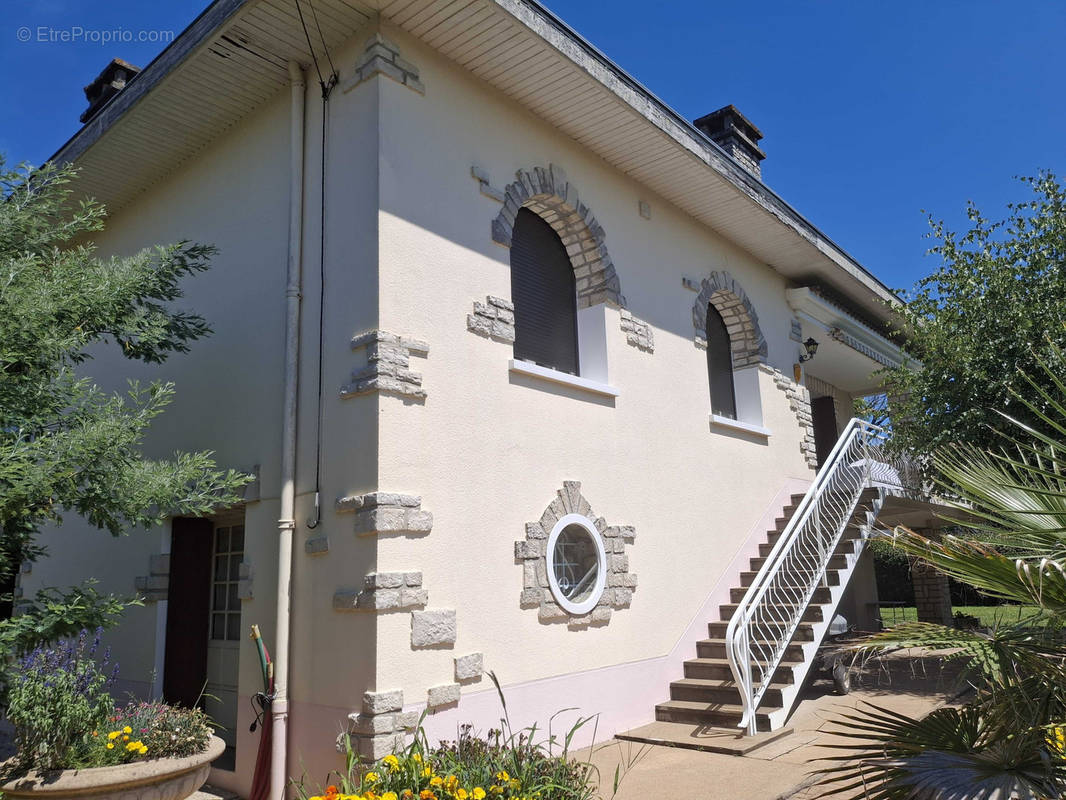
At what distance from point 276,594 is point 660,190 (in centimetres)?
574

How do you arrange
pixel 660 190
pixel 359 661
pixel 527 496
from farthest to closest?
1. pixel 660 190
2. pixel 527 496
3. pixel 359 661

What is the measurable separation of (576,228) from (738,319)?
328 cm

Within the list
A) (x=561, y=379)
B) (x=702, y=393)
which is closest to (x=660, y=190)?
(x=702, y=393)

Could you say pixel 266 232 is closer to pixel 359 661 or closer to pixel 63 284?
pixel 63 284

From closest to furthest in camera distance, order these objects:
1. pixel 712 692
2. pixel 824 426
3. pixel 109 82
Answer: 1. pixel 712 692
2. pixel 109 82
3. pixel 824 426

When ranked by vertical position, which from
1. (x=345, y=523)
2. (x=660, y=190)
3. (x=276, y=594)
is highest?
(x=660, y=190)

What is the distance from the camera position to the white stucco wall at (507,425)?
5906 mm

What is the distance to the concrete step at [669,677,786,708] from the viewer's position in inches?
279

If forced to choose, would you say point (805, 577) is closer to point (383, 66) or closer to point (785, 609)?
point (785, 609)

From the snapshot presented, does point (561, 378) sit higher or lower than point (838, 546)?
higher

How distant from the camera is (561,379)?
281 inches

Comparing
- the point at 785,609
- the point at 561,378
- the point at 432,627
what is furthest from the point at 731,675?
the point at 432,627

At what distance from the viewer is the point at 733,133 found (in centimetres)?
1246

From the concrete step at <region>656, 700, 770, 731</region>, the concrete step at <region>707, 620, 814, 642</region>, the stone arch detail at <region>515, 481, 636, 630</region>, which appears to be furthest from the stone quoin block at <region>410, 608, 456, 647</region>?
the concrete step at <region>707, 620, 814, 642</region>
